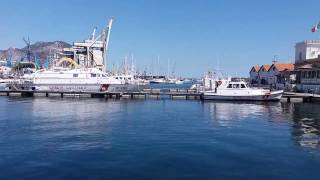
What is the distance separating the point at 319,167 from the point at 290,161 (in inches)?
67.9

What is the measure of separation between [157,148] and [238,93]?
4438cm

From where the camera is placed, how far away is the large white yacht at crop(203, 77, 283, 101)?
66.9 m

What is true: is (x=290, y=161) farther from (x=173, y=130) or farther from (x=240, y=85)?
(x=240, y=85)

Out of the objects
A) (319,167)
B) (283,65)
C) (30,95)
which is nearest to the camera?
(319,167)

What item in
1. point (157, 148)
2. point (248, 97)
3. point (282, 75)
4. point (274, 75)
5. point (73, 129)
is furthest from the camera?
point (274, 75)

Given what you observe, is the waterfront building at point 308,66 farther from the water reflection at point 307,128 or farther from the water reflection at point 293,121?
the water reflection at point 307,128

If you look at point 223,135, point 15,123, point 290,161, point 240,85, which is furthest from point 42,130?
point 240,85

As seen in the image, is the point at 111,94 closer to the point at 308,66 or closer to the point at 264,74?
the point at 308,66

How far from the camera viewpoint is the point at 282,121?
41188 mm

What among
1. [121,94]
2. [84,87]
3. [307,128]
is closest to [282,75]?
[121,94]

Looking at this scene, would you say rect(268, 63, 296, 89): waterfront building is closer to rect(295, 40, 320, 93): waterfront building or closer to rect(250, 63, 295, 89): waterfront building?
rect(250, 63, 295, 89): waterfront building

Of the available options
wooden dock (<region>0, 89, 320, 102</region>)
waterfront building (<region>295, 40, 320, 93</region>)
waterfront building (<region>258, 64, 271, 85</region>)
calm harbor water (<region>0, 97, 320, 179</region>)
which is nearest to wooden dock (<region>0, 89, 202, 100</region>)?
wooden dock (<region>0, 89, 320, 102</region>)

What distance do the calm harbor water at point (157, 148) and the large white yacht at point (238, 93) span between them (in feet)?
80.3

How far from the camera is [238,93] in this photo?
2675 inches
